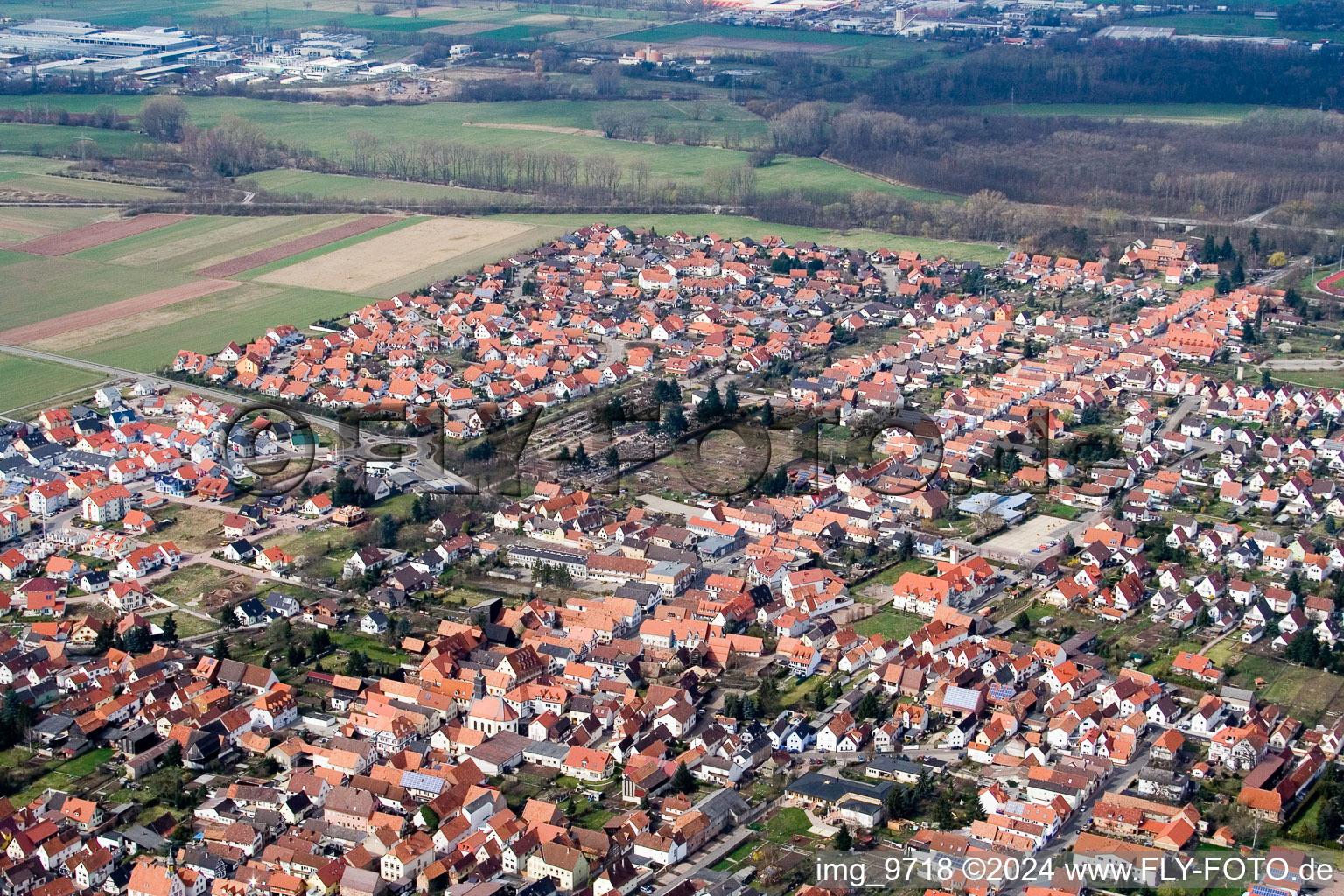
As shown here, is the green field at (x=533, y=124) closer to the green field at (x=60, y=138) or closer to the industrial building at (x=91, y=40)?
the green field at (x=60, y=138)

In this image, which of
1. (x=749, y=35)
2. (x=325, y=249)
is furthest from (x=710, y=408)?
(x=749, y=35)

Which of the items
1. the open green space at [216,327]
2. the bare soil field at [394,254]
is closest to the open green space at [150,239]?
the bare soil field at [394,254]

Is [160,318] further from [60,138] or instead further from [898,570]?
[60,138]

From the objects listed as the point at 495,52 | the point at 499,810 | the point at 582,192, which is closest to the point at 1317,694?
the point at 499,810

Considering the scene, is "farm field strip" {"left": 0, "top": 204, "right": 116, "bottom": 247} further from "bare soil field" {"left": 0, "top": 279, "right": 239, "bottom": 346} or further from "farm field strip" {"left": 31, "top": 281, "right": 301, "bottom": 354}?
"farm field strip" {"left": 31, "top": 281, "right": 301, "bottom": 354}

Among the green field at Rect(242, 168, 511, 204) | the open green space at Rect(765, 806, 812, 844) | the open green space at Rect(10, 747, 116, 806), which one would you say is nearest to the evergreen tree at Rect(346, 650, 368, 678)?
the open green space at Rect(10, 747, 116, 806)

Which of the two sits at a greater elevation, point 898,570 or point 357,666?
point 357,666
